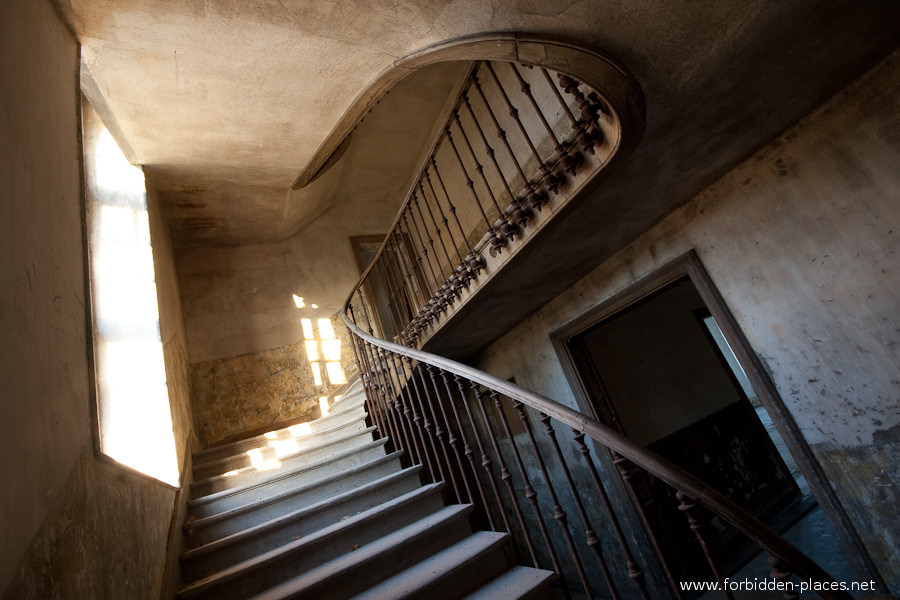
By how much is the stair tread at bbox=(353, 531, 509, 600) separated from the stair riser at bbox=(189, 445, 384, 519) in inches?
37.3

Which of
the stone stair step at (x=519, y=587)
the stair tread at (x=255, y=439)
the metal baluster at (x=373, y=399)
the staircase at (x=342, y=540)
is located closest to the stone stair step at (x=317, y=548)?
the staircase at (x=342, y=540)

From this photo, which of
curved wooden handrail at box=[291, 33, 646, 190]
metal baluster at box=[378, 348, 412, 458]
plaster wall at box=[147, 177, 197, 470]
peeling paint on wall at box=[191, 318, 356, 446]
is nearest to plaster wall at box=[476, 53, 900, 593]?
curved wooden handrail at box=[291, 33, 646, 190]

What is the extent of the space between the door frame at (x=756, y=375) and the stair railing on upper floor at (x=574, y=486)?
552 mm

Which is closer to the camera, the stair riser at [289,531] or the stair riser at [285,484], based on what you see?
the stair riser at [289,531]

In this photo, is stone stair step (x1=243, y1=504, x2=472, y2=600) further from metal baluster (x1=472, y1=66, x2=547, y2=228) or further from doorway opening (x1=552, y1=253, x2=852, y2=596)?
doorway opening (x1=552, y1=253, x2=852, y2=596)

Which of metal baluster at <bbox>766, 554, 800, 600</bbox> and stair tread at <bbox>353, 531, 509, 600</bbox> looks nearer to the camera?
metal baluster at <bbox>766, 554, 800, 600</bbox>

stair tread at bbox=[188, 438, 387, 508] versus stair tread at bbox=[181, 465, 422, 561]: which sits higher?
stair tread at bbox=[188, 438, 387, 508]

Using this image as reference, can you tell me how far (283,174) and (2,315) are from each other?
3.98 m

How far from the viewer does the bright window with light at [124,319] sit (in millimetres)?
2576

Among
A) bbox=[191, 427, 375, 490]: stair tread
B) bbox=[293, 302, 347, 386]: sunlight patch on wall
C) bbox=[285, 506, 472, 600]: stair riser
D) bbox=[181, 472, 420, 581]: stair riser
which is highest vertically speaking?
bbox=[293, 302, 347, 386]: sunlight patch on wall

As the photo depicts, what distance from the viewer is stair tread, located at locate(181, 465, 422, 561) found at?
7.85 ft

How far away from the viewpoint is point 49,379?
1394mm

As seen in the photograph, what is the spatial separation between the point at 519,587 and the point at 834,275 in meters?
2.27

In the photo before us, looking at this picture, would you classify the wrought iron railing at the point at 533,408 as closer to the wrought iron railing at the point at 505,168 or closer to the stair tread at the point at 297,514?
the wrought iron railing at the point at 505,168
